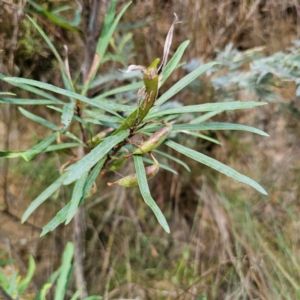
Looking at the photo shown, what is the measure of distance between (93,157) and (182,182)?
101 centimetres

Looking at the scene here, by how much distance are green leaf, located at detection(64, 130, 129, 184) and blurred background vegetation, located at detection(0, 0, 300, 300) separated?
604 mm

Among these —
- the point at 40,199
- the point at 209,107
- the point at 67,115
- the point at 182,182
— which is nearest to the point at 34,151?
the point at 67,115

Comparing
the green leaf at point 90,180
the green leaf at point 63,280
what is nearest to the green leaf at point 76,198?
the green leaf at point 90,180

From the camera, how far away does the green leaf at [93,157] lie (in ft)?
1.37

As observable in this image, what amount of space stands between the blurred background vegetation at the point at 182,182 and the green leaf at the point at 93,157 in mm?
604

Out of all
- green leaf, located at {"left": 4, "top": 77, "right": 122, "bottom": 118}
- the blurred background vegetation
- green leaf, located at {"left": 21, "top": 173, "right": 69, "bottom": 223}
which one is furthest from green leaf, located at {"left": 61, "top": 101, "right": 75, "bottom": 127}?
the blurred background vegetation

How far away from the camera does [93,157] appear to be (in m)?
0.46

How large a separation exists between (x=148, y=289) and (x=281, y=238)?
502 millimetres

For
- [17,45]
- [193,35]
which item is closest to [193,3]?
[193,35]

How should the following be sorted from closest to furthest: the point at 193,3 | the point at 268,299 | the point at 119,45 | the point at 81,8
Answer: the point at 268,299
the point at 81,8
the point at 119,45
the point at 193,3

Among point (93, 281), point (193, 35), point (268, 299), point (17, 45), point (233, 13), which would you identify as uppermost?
point (233, 13)

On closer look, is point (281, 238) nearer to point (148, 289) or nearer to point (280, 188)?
point (280, 188)

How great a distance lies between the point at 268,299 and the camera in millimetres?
913

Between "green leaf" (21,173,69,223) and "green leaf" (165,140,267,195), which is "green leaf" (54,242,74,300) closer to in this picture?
"green leaf" (21,173,69,223)
